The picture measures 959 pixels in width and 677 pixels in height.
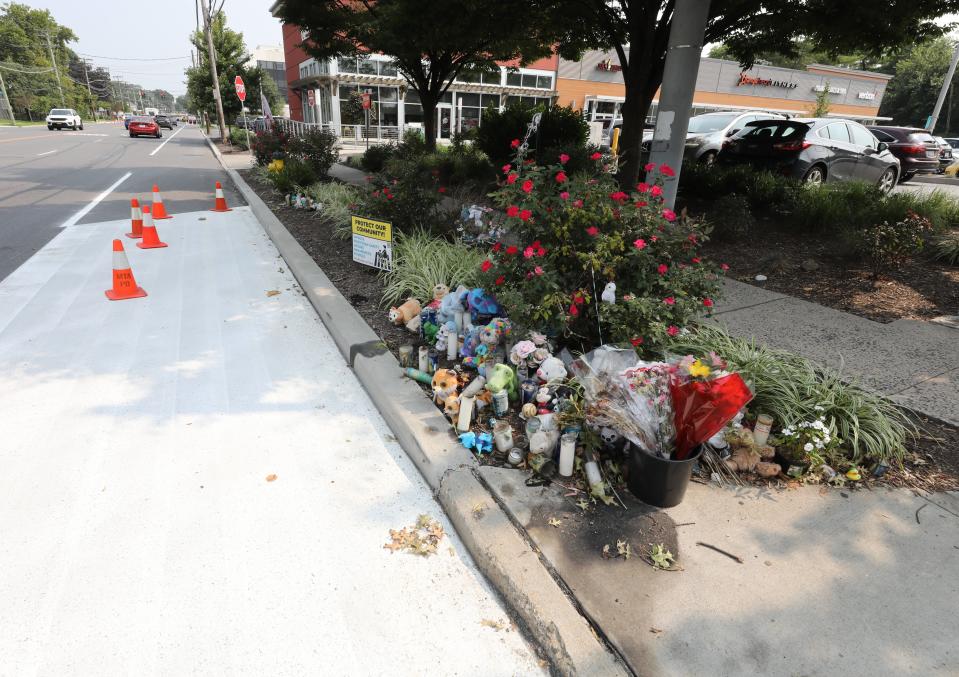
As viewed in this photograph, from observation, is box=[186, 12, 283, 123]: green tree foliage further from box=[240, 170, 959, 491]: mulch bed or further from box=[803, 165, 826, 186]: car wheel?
box=[803, 165, 826, 186]: car wheel

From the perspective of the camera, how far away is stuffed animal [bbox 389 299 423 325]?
4.59m

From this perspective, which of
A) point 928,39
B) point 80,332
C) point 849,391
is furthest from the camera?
point 928,39

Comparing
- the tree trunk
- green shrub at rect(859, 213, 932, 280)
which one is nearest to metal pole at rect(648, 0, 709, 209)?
green shrub at rect(859, 213, 932, 280)

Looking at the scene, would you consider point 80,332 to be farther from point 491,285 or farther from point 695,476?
point 695,476

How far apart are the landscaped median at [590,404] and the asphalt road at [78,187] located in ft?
18.9

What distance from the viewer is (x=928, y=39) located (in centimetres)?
735

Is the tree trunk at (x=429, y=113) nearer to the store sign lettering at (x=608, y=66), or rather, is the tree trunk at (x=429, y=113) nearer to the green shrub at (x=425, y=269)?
the green shrub at (x=425, y=269)

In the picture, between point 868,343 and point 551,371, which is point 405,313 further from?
point 868,343

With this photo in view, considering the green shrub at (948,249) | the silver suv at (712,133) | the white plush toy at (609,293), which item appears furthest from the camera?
the silver suv at (712,133)

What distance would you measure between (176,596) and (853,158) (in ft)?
40.4

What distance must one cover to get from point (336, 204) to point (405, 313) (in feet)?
14.9

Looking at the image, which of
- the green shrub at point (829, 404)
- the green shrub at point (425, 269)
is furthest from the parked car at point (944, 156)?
the green shrub at point (829, 404)

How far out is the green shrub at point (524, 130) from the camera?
1199 centimetres

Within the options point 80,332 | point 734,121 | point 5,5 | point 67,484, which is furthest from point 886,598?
point 5,5
